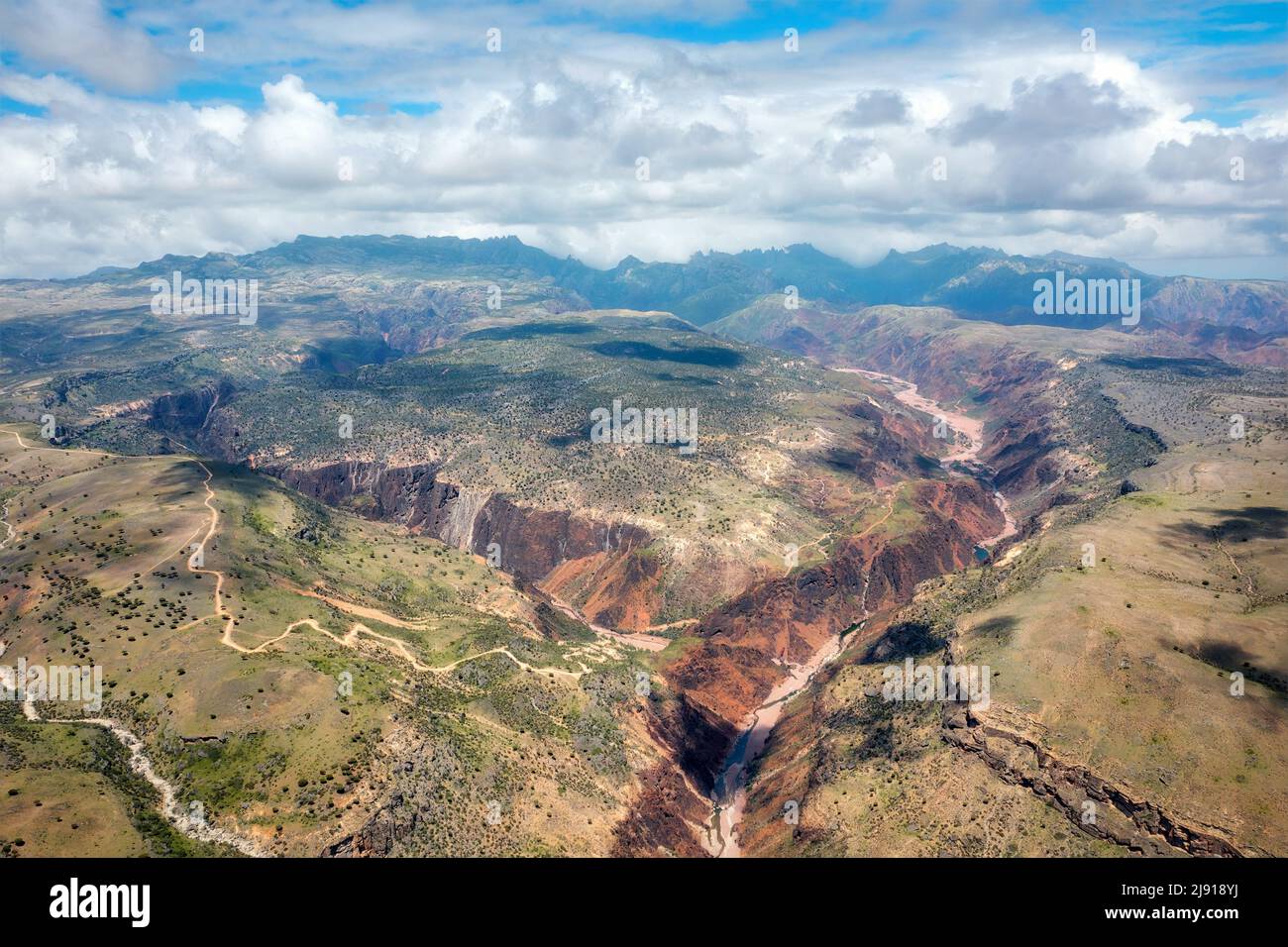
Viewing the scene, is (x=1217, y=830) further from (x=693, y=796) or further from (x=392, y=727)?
(x=392, y=727)

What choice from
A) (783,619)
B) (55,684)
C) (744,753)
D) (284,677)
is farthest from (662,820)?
(55,684)

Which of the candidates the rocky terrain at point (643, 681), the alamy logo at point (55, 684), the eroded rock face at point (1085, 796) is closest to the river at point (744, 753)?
the rocky terrain at point (643, 681)

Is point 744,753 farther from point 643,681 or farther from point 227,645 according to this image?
point 227,645

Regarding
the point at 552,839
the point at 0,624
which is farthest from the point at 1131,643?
the point at 0,624

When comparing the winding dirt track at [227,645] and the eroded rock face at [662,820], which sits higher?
the winding dirt track at [227,645]

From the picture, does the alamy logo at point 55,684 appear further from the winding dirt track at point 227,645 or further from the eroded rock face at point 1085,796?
the eroded rock face at point 1085,796

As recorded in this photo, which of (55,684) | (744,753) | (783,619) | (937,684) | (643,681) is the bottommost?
(744,753)
